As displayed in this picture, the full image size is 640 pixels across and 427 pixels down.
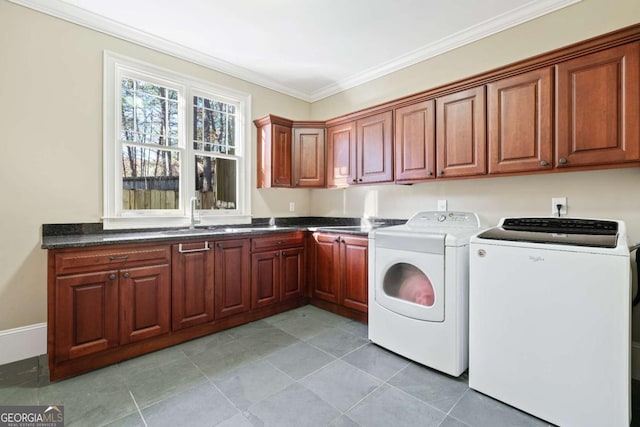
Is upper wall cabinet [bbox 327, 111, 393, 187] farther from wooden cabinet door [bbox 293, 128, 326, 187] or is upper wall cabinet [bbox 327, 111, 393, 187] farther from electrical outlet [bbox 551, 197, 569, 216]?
electrical outlet [bbox 551, 197, 569, 216]

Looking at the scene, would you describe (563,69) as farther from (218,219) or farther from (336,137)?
(218,219)

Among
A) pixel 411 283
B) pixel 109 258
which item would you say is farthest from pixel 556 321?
pixel 109 258

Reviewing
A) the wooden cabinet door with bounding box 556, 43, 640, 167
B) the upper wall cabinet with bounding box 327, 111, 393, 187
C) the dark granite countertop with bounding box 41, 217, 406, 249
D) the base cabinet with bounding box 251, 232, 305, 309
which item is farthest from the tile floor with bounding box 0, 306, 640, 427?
the upper wall cabinet with bounding box 327, 111, 393, 187

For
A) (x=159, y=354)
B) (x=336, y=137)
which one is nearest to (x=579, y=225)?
(x=336, y=137)

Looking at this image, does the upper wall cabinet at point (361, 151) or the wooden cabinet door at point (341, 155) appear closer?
the upper wall cabinet at point (361, 151)

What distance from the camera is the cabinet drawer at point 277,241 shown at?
9.66 feet

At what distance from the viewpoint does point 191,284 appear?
250 centimetres

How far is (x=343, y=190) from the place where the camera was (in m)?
3.83

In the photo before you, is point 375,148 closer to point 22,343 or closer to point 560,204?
point 560,204

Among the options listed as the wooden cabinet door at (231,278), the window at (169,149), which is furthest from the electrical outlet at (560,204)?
the window at (169,149)

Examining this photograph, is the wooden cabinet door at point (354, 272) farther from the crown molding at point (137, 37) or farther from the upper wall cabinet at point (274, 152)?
the crown molding at point (137, 37)

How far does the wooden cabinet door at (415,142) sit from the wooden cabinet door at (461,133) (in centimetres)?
6

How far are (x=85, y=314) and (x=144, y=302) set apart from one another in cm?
35

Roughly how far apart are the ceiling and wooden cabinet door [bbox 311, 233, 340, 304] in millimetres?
1944
